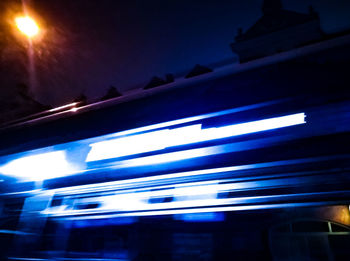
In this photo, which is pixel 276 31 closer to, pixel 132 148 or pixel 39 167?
pixel 132 148

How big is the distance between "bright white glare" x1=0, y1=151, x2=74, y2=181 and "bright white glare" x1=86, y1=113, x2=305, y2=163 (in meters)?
0.26

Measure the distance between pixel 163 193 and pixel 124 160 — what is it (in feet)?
2.23

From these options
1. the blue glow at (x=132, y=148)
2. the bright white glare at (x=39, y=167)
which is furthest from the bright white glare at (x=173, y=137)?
the bright white glare at (x=39, y=167)

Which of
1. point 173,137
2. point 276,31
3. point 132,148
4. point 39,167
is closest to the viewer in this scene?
point 173,137

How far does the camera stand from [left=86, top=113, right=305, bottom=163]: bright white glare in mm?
980

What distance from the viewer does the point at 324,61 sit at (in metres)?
0.90

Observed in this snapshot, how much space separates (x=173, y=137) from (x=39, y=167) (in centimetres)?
121

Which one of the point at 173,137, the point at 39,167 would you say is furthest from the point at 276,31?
the point at 39,167

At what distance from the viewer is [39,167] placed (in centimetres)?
171

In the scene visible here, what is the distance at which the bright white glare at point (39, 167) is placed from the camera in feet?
5.29

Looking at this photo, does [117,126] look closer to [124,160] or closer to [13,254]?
[124,160]

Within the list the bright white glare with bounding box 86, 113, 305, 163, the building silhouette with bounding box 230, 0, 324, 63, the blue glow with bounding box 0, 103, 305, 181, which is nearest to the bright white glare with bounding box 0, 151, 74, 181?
the blue glow with bounding box 0, 103, 305, 181

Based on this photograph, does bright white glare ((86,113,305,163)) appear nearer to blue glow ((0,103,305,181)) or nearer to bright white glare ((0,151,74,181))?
blue glow ((0,103,305,181))

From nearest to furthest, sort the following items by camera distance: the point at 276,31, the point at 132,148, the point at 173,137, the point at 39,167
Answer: the point at 173,137 < the point at 132,148 < the point at 39,167 < the point at 276,31
